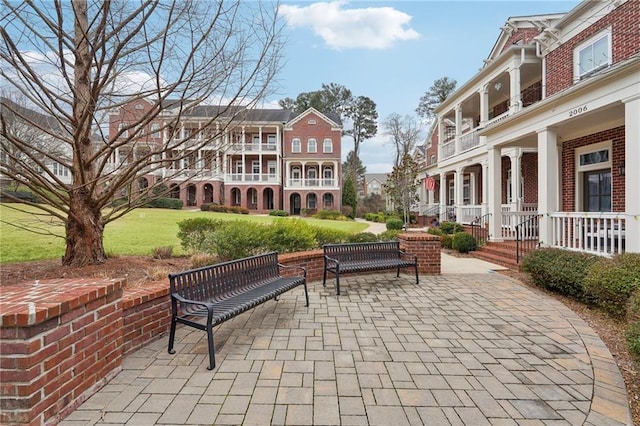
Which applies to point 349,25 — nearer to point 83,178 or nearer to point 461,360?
point 83,178

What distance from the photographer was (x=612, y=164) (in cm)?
893

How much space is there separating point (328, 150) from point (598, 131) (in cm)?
2749

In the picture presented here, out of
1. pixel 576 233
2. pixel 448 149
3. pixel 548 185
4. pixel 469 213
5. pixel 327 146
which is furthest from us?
pixel 327 146

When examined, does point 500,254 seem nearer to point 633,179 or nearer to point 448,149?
point 633,179

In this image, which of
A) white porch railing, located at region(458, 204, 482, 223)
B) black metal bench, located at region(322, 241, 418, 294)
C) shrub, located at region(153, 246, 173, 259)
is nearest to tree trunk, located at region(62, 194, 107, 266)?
shrub, located at region(153, 246, 173, 259)

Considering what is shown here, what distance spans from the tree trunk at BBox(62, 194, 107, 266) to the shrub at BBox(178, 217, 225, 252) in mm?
2235

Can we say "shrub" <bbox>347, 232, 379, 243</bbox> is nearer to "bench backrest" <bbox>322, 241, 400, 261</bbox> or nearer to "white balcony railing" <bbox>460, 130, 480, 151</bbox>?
"bench backrest" <bbox>322, 241, 400, 261</bbox>

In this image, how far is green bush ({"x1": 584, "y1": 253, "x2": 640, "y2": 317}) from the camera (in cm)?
421

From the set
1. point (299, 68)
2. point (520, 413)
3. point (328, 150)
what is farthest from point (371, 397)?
point (328, 150)

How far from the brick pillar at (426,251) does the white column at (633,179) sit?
3.34 meters

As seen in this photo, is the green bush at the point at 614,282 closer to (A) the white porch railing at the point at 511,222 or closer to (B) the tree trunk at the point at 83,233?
(A) the white porch railing at the point at 511,222

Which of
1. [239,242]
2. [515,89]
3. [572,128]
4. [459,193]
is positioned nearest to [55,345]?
[239,242]

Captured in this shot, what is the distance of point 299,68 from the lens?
19.5 ft

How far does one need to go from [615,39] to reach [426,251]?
294 inches
